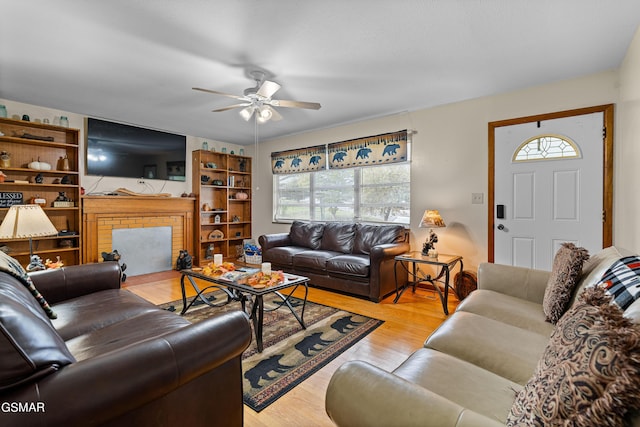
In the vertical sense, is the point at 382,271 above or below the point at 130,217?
below

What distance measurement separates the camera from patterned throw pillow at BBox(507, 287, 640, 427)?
0.59 metres

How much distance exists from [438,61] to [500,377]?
2473mm

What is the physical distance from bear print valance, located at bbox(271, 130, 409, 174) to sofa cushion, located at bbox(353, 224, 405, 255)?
3.19ft

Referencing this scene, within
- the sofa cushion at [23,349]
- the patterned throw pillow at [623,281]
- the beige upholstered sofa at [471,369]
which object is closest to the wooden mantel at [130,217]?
the sofa cushion at [23,349]

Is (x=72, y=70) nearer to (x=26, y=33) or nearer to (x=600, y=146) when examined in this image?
(x=26, y=33)

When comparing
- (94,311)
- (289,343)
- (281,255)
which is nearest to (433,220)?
(281,255)

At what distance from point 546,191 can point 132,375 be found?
150 inches

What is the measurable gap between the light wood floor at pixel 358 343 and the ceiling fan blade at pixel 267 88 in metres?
2.28

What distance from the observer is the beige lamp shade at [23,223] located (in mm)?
2373

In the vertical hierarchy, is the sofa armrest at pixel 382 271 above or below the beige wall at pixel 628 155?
below

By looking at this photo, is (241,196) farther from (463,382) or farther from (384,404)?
(384,404)

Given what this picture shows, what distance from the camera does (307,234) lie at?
468 centimetres

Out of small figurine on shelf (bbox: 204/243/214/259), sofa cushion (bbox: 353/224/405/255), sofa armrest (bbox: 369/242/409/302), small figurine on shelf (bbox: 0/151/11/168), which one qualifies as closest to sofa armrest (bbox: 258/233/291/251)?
sofa cushion (bbox: 353/224/405/255)

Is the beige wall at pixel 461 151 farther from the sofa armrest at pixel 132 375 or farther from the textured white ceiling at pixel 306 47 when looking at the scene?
the sofa armrest at pixel 132 375
